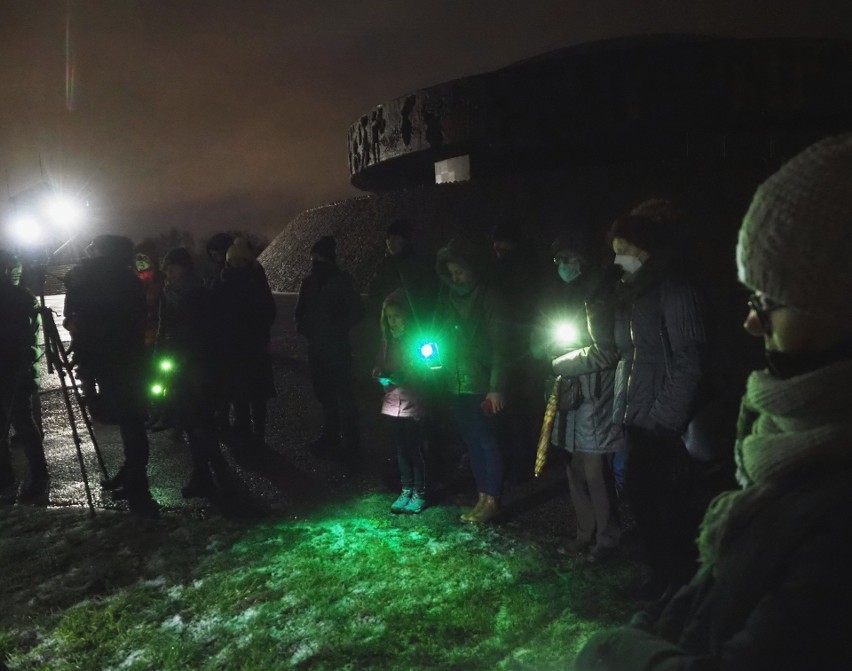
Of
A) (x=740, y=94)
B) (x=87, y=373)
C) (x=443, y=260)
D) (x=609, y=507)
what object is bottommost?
(x=609, y=507)

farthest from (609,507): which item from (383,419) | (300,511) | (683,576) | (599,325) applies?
(383,419)

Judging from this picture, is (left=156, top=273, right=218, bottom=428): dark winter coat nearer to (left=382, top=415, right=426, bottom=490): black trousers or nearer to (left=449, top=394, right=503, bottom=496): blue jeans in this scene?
(left=382, top=415, right=426, bottom=490): black trousers

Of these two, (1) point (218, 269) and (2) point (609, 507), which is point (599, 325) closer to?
(2) point (609, 507)

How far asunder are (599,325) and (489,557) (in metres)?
1.57

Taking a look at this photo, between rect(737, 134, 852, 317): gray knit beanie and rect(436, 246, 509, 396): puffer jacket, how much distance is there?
306 cm

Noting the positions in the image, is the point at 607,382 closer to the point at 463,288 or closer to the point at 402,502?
the point at 463,288

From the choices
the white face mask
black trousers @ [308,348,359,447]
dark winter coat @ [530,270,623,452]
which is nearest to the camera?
the white face mask

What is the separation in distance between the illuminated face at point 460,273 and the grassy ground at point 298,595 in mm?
1710

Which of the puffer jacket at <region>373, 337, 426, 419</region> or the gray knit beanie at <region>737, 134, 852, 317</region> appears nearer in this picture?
the gray knit beanie at <region>737, 134, 852, 317</region>

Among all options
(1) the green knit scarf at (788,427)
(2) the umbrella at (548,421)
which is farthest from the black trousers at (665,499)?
(1) the green knit scarf at (788,427)

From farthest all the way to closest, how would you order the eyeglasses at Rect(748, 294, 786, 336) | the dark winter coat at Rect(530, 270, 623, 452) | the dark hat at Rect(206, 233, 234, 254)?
the dark hat at Rect(206, 233, 234, 254)
the dark winter coat at Rect(530, 270, 623, 452)
the eyeglasses at Rect(748, 294, 786, 336)

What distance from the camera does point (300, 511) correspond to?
15.4 feet

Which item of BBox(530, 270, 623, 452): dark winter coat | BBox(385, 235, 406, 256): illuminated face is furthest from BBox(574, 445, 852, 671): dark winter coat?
BBox(385, 235, 406, 256): illuminated face

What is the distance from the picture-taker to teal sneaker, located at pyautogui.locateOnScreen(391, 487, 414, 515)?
450 centimetres
